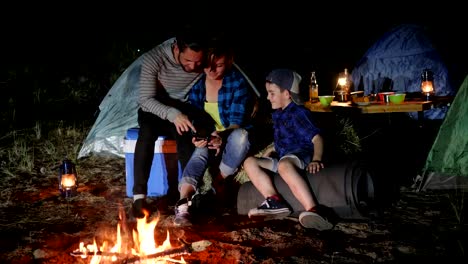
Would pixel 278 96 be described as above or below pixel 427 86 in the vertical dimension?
below

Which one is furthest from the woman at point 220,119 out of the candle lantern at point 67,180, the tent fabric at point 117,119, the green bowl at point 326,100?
the tent fabric at point 117,119

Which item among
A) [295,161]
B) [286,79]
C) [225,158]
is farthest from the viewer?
[225,158]

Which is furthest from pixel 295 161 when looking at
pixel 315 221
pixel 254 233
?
Result: pixel 254 233

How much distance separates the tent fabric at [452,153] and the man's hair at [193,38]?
2.41 m

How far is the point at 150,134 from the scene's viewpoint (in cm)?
414

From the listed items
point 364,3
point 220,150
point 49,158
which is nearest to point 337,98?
point 220,150

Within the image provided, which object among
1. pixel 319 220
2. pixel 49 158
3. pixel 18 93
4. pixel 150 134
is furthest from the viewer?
pixel 18 93

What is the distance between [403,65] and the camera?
8.31 meters

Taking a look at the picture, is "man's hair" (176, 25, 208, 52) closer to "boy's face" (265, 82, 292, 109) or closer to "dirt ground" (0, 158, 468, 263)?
"boy's face" (265, 82, 292, 109)

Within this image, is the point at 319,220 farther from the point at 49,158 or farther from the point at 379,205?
the point at 49,158

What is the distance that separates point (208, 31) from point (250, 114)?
37.5 inches

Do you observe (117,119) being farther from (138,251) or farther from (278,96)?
(138,251)

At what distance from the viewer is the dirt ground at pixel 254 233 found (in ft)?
10.1

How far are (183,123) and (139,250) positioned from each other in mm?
1312
